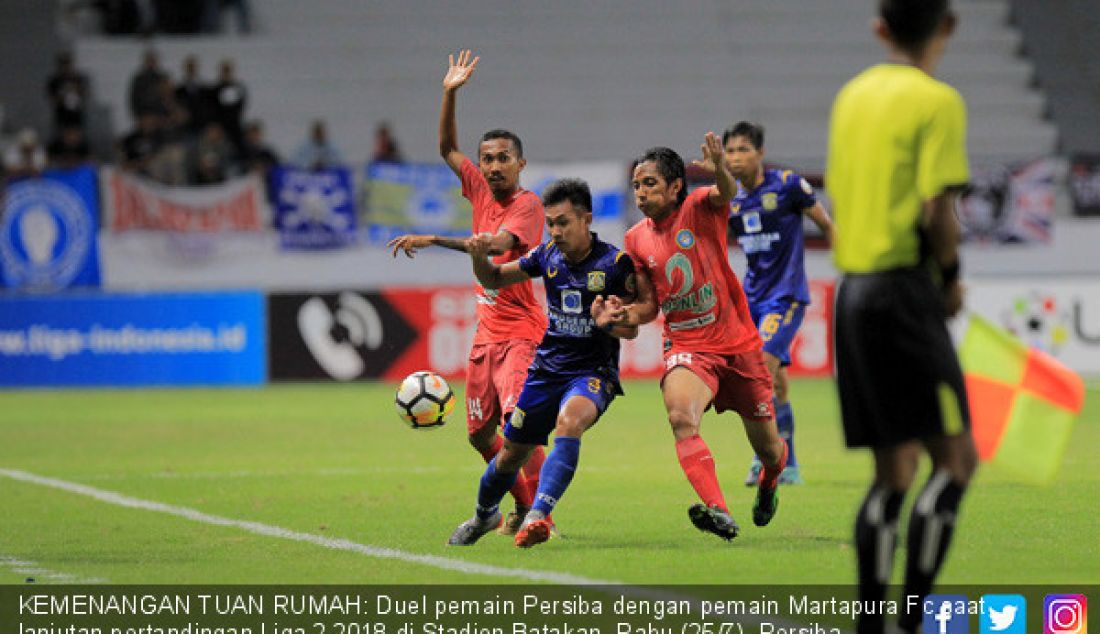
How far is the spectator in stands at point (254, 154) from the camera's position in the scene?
26.5 metres

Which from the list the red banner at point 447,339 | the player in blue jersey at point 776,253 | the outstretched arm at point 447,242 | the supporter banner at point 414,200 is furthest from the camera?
the supporter banner at point 414,200

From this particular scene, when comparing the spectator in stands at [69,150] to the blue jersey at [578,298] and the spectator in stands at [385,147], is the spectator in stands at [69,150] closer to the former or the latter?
the spectator in stands at [385,147]

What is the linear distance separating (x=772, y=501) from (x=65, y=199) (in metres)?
18.1

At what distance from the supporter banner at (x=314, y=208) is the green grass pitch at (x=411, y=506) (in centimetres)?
717

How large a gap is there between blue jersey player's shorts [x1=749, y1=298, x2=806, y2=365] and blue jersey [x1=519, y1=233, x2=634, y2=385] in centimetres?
315

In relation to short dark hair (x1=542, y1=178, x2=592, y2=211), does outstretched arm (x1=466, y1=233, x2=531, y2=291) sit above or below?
below

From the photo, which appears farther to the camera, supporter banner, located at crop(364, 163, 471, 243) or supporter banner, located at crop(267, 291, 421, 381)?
supporter banner, located at crop(364, 163, 471, 243)

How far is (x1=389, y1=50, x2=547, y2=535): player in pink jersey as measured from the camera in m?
9.30

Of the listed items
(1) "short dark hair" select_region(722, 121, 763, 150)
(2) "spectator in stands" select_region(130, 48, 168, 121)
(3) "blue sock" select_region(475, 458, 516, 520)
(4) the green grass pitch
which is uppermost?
(2) "spectator in stands" select_region(130, 48, 168, 121)

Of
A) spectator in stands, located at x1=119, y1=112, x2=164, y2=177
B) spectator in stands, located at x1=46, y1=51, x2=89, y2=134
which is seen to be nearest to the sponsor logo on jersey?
spectator in stands, located at x1=119, y1=112, x2=164, y2=177

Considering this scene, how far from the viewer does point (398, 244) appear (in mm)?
8484

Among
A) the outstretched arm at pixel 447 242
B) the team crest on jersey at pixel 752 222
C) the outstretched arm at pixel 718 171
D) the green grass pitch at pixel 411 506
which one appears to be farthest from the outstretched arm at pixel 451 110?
the team crest on jersey at pixel 752 222

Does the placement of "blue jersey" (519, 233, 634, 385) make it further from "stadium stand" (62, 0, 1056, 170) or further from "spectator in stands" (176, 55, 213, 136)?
"stadium stand" (62, 0, 1056, 170)

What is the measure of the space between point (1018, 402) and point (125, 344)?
63.1ft
